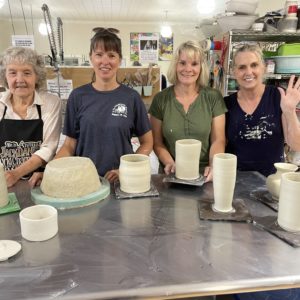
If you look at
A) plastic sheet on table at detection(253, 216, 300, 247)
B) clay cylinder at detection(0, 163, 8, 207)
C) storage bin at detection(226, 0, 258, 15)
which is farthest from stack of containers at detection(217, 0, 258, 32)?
clay cylinder at detection(0, 163, 8, 207)

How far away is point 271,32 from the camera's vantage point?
276 cm

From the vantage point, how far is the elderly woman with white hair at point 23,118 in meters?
1.51

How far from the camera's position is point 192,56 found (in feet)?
5.22

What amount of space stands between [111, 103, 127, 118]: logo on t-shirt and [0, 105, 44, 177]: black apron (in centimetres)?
38

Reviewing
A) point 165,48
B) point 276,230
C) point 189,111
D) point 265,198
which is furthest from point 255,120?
point 165,48

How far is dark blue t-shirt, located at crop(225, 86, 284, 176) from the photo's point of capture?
163cm

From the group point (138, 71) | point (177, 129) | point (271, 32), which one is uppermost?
point (271, 32)

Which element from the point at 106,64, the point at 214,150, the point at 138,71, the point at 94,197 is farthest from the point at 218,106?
the point at 138,71

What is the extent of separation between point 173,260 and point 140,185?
44cm

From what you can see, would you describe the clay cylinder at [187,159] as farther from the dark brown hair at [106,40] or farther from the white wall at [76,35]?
the white wall at [76,35]

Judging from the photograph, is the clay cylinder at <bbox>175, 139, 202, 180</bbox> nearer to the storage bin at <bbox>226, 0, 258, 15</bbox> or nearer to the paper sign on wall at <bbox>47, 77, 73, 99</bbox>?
the paper sign on wall at <bbox>47, 77, 73, 99</bbox>

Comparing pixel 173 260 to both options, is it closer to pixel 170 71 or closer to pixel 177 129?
pixel 177 129

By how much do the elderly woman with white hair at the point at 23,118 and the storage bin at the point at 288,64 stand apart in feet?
7.21

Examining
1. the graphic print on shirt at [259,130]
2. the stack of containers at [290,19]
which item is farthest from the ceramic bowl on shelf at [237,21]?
the graphic print on shirt at [259,130]
